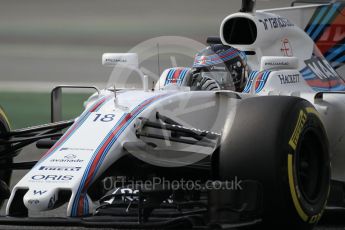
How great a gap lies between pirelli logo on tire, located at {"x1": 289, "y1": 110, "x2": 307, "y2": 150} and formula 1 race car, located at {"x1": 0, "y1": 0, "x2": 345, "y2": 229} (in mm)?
13

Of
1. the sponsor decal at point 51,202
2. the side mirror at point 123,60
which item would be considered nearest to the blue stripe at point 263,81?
the side mirror at point 123,60

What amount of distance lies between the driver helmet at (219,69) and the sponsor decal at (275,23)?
0.54m

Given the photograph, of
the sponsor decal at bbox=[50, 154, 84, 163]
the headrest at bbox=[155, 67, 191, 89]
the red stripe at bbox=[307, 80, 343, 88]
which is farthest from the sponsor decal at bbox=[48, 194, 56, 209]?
the red stripe at bbox=[307, 80, 343, 88]

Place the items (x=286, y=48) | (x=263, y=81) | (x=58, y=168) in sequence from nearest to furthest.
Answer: (x=58, y=168), (x=263, y=81), (x=286, y=48)

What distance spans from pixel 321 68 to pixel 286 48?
383 millimetres

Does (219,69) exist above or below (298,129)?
below

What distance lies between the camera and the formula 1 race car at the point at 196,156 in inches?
217

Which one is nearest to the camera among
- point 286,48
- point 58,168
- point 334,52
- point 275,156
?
point 275,156

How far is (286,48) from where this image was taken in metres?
8.69

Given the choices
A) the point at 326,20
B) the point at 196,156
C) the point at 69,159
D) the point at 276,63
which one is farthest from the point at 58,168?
the point at 326,20

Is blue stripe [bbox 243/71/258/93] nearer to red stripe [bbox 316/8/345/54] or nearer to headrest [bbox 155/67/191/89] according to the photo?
headrest [bbox 155/67/191/89]

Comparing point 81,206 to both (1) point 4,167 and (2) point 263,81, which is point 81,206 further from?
(2) point 263,81

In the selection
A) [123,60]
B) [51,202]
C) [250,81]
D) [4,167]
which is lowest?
[4,167]

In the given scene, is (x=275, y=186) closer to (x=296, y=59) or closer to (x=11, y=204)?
(x=11, y=204)
